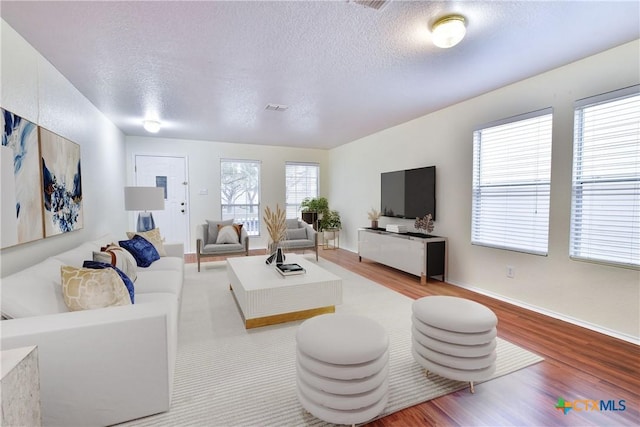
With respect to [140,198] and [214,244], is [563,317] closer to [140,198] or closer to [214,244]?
[214,244]

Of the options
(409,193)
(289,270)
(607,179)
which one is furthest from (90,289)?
(409,193)

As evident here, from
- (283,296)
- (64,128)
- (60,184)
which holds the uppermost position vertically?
(64,128)

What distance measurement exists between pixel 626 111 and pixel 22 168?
470 cm

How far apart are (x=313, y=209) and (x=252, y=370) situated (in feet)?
16.3

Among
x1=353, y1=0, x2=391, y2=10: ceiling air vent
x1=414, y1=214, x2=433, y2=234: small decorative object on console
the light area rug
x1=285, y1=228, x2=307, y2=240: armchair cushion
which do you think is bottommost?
the light area rug

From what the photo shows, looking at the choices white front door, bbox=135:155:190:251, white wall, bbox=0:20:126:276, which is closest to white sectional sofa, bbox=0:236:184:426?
white wall, bbox=0:20:126:276

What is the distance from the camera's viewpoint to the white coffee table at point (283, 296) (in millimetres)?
2598

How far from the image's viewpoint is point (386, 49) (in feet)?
7.87

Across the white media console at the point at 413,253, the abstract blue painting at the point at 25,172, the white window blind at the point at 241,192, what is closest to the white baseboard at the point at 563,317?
the white media console at the point at 413,253

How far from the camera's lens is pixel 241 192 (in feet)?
21.6

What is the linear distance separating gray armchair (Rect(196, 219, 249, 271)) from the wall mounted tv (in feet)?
8.29

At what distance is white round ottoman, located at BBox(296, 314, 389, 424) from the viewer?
142cm

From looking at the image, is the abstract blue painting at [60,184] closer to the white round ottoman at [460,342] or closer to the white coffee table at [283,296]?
the white coffee table at [283,296]

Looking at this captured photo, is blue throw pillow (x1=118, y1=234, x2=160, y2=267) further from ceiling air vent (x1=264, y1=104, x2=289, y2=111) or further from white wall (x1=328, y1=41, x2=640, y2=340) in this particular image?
white wall (x1=328, y1=41, x2=640, y2=340)
